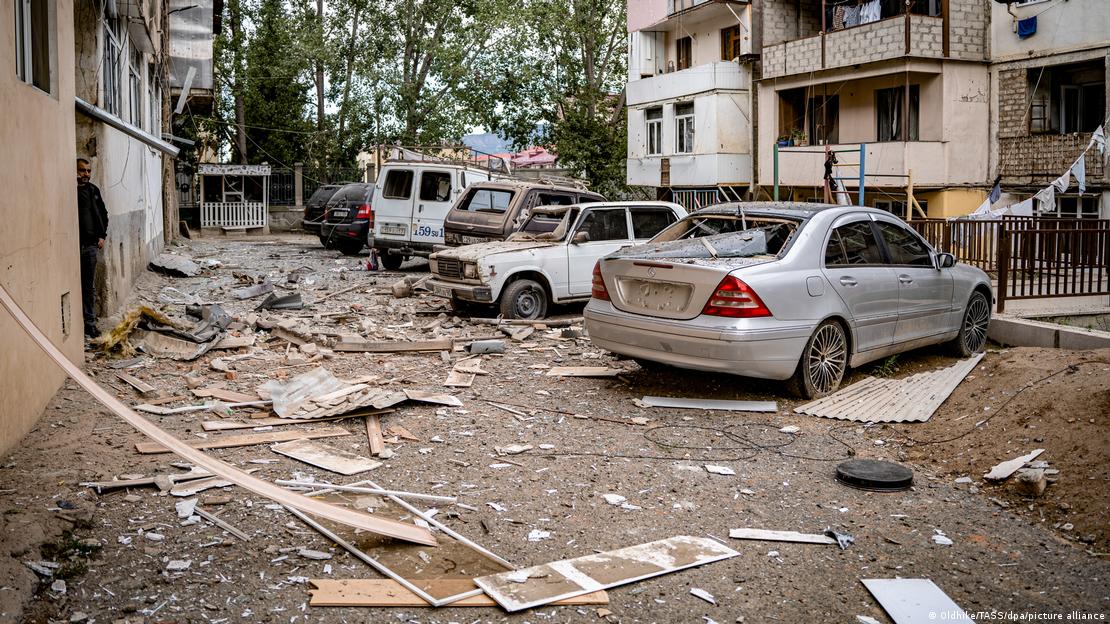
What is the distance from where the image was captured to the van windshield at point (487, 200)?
50.9 ft

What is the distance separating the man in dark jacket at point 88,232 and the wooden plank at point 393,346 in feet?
8.74

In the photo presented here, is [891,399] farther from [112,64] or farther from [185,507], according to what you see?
[112,64]

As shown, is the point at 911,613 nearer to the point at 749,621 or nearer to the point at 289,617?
the point at 749,621

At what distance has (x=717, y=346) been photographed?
763 cm

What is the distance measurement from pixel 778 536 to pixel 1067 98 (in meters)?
24.2

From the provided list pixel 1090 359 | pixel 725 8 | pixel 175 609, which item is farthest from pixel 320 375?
pixel 725 8

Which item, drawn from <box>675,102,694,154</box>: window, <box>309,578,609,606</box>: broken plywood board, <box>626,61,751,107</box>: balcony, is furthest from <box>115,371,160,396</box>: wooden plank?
<box>675,102,694,154</box>: window

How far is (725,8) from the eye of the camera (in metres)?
33.8

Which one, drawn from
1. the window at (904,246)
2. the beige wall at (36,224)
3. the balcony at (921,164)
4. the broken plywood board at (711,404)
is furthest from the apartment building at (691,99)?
the beige wall at (36,224)

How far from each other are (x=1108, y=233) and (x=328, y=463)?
11.1 metres

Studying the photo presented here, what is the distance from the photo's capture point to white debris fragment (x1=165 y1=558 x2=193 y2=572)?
446 cm

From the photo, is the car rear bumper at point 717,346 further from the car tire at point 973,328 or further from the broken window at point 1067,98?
the broken window at point 1067,98

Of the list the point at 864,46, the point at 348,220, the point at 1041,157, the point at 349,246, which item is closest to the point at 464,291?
the point at 348,220

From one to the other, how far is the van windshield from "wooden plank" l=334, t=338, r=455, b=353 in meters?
4.91
